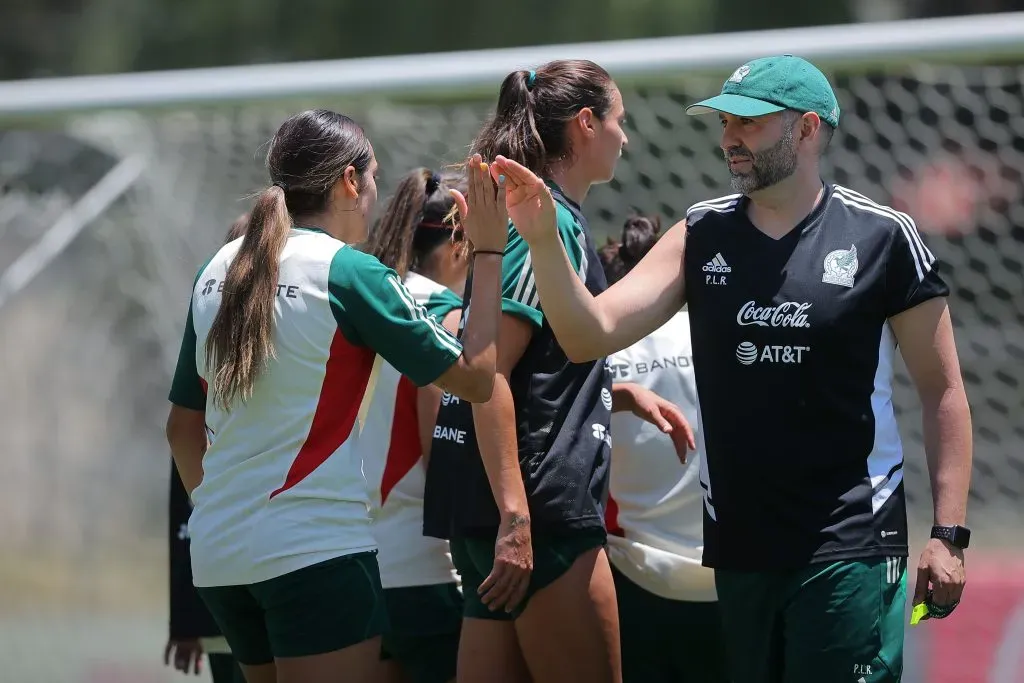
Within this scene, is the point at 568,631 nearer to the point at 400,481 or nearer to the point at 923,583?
the point at 923,583

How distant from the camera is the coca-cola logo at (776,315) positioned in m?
2.79

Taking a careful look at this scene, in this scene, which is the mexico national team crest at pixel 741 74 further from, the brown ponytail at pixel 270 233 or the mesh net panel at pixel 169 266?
the mesh net panel at pixel 169 266

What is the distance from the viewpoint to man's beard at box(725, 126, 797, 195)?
2875 mm

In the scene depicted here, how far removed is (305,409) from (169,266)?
382cm

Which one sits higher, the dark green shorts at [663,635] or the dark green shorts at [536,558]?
the dark green shorts at [536,558]

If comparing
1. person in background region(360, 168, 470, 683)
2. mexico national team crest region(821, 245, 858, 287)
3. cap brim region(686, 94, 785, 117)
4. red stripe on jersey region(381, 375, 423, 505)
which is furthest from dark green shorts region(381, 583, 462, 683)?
cap brim region(686, 94, 785, 117)

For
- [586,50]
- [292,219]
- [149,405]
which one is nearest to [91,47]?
[149,405]

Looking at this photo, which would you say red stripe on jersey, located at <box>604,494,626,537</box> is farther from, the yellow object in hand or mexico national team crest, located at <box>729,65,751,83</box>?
mexico national team crest, located at <box>729,65,751,83</box>

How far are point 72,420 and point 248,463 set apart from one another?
13.4 feet

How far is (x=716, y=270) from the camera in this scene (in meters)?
2.90

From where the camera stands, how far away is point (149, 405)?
710cm

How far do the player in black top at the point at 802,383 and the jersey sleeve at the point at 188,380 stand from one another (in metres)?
0.78

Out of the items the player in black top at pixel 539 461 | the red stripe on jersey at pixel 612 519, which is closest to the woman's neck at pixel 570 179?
the player in black top at pixel 539 461

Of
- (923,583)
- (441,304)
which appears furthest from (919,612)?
(441,304)
